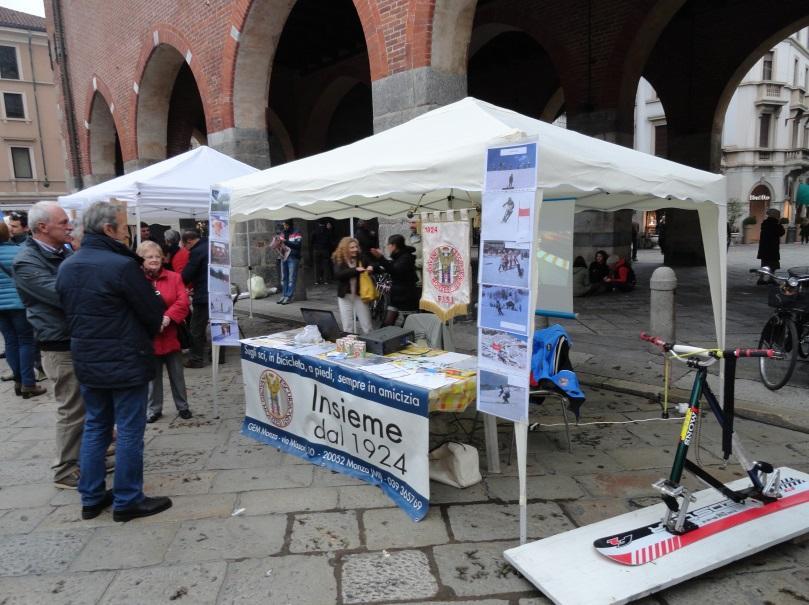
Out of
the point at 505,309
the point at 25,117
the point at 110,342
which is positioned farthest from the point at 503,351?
the point at 25,117

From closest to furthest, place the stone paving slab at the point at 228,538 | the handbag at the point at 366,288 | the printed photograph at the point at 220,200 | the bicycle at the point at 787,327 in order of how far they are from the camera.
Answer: the stone paving slab at the point at 228,538
the printed photograph at the point at 220,200
the bicycle at the point at 787,327
the handbag at the point at 366,288

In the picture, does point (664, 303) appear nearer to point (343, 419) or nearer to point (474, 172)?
point (474, 172)

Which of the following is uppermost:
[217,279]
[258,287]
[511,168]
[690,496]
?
[511,168]

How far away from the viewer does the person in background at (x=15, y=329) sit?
5.79 meters

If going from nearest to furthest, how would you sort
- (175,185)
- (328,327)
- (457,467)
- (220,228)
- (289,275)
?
(457,467) < (328,327) < (220,228) < (175,185) < (289,275)

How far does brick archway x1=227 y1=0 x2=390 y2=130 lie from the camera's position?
10.3 meters

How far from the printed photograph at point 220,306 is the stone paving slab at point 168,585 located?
2554 mm

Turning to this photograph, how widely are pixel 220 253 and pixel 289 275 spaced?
6396mm

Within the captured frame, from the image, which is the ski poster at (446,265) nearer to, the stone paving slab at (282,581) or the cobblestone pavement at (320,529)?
the cobblestone pavement at (320,529)

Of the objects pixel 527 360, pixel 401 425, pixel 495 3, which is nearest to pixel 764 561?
pixel 527 360

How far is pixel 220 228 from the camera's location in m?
4.97

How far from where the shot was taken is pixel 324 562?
2.85 meters

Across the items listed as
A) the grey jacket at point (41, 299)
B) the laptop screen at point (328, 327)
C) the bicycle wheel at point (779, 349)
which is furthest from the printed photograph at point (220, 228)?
the bicycle wheel at point (779, 349)

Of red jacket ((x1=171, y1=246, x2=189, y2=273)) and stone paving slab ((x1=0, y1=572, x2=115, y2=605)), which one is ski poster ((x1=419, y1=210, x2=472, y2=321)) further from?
red jacket ((x1=171, y1=246, x2=189, y2=273))
